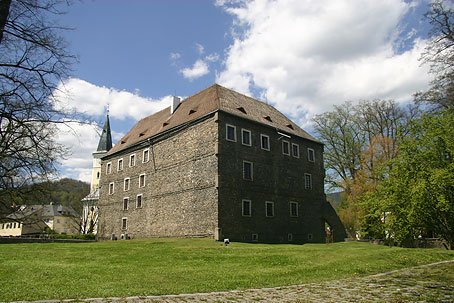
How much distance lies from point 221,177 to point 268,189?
18.0ft

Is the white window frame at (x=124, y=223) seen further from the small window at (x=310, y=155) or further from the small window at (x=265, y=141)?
the small window at (x=310, y=155)

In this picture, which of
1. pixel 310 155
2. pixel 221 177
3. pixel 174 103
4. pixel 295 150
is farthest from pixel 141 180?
pixel 310 155

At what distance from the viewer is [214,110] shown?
30.2 m

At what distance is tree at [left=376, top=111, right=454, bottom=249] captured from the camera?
19.0m

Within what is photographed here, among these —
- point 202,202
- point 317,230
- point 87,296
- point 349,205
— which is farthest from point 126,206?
point 87,296

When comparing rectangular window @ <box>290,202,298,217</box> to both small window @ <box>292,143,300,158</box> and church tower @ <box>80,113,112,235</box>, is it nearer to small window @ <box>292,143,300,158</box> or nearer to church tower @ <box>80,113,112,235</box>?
small window @ <box>292,143,300,158</box>

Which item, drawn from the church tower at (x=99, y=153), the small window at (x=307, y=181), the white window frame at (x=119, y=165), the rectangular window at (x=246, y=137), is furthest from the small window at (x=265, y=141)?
the church tower at (x=99, y=153)

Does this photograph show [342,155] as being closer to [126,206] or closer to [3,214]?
[126,206]

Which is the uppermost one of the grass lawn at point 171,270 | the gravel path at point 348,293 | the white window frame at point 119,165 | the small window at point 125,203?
the white window frame at point 119,165

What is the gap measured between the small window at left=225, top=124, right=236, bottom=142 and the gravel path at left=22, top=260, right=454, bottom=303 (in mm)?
19857

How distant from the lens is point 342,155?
42.7 meters

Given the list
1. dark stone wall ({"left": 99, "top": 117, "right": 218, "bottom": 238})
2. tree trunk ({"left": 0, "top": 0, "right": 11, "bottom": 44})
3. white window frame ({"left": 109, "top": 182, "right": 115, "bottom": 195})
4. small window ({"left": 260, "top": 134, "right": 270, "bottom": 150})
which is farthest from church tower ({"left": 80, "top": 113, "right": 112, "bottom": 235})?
Result: tree trunk ({"left": 0, "top": 0, "right": 11, "bottom": 44})

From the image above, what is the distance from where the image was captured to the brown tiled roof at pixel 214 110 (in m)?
32.4

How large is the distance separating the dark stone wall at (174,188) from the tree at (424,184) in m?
12.4
